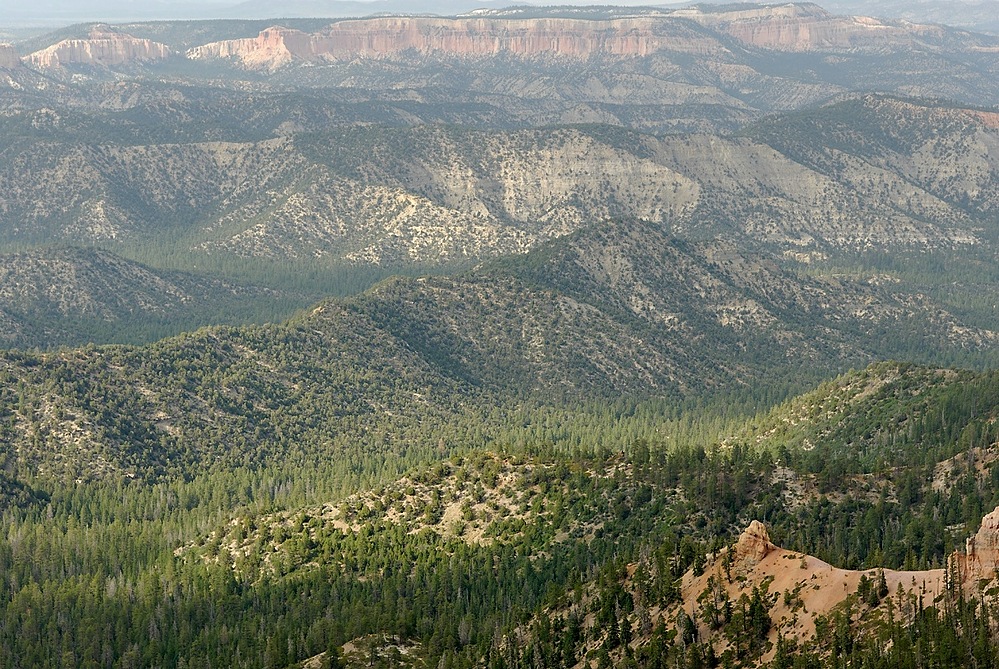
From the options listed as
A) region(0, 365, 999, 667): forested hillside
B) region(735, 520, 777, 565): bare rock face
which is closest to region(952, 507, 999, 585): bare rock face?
region(735, 520, 777, 565): bare rock face

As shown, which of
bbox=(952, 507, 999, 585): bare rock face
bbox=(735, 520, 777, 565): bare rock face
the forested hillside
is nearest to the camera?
bbox=(952, 507, 999, 585): bare rock face

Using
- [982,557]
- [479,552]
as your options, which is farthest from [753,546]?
[479,552]

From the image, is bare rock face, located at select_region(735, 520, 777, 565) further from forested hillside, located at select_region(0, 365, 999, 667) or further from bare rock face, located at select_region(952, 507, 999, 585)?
bare rock face, located at select_region(952, 507, 999, 585)

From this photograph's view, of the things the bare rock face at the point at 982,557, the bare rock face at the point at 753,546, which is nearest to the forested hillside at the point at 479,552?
the bare rock face at the point at 753,546

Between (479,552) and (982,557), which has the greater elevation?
(982,557)

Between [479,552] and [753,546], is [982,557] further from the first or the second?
[479,552]

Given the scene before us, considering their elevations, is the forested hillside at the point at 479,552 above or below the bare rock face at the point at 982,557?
below

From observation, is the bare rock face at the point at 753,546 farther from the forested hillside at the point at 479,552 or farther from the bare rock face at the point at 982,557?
the bare rock face at the point at 982,557

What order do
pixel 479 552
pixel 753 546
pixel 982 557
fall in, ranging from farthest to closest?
pixel 479 552, pixel 753 546, pixel 982 557

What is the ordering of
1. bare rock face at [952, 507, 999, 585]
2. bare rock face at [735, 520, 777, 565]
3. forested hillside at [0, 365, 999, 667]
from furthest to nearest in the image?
forested hillside at [0, 365, 999, 667]
bare rock face at [735, 520, 777, 565]
bare rock face at [952, 507, 999, 585]

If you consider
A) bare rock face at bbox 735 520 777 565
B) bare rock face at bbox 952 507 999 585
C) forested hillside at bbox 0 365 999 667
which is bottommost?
forested hillside at bbox 0 365 999 667

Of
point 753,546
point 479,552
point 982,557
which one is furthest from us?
point 479,552

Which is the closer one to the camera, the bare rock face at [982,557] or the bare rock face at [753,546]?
the bare rock face at [982,557]
